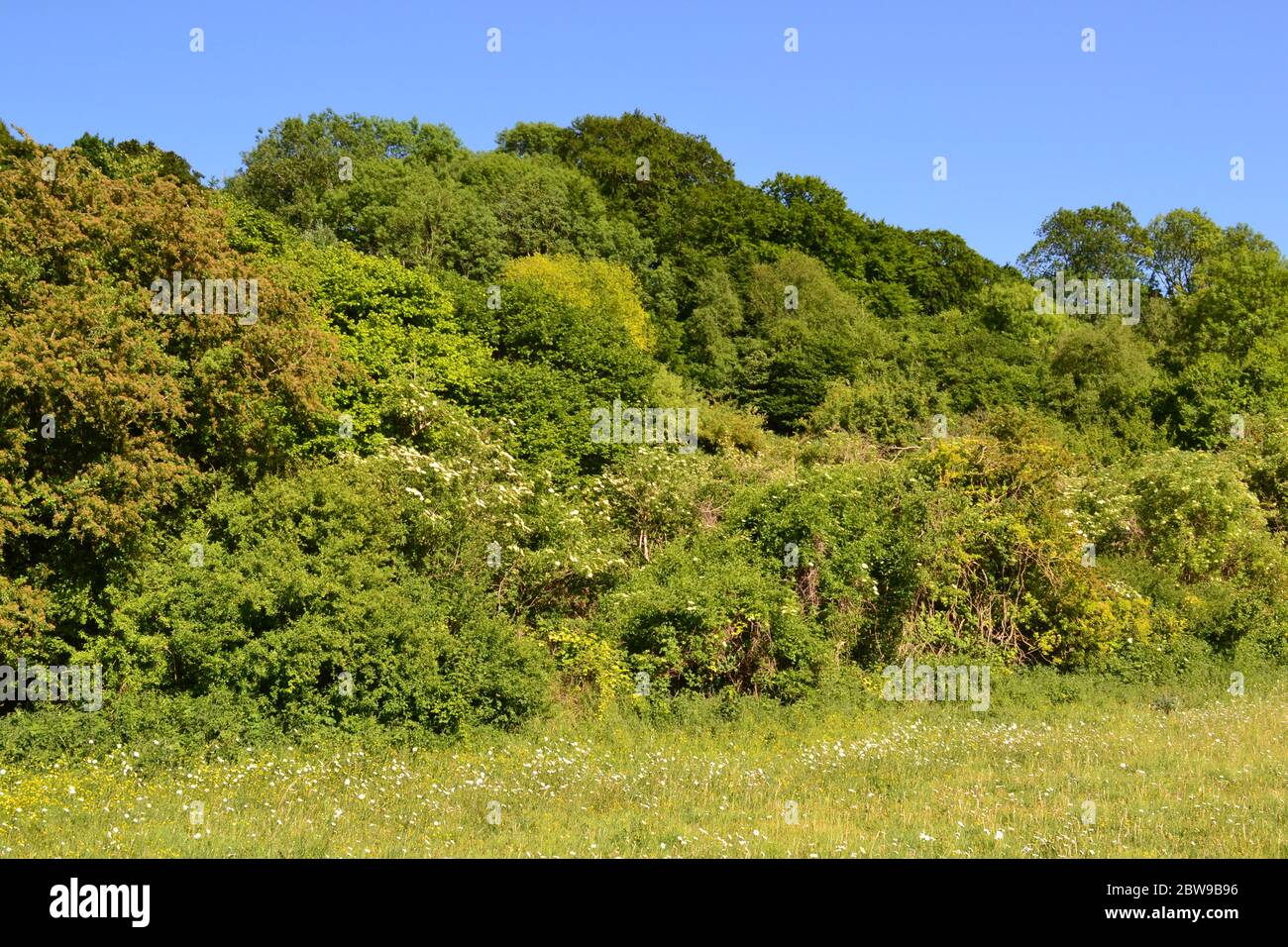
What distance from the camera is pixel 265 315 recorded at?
2042 cm

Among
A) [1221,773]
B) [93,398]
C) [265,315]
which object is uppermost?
[265,315]

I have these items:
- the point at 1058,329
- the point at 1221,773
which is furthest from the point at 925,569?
the point at 1058,329

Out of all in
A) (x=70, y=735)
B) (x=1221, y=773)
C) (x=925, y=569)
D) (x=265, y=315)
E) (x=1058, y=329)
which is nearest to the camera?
(x=1221, y=773)

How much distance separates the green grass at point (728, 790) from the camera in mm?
12023

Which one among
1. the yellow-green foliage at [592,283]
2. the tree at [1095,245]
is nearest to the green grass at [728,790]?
the yellow-green foliage at [592,283]

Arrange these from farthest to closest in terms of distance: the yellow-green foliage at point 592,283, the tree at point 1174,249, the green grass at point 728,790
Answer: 1. the tree at point 1174,249
2. the yellow-green foliage at point 592,283
3. the green grass at point 728,790

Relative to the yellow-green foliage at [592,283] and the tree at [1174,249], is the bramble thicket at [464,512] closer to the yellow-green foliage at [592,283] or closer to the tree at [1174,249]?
the yellow-green foliage at [592,283]

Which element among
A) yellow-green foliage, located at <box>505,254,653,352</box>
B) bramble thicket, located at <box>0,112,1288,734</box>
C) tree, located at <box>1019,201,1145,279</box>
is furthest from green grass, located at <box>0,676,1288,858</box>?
tree, located at <box>1019,201,1145,279</box>

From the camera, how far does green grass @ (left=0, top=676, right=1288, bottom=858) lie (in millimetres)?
12023

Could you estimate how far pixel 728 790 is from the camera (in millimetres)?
14734

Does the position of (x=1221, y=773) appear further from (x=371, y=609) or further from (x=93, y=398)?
(x=93, y=398)

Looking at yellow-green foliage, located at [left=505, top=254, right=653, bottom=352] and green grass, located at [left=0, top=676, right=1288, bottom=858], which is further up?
yellow-green foliage, located at [left=505, top=254, right=653, bottom=352]

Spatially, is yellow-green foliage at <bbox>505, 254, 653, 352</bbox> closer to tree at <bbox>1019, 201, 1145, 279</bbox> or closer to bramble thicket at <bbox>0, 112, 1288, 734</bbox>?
bramble thicket at <bbox>0, 112, 1288, 734</bbox>

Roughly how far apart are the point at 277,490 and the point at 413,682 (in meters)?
4.30
